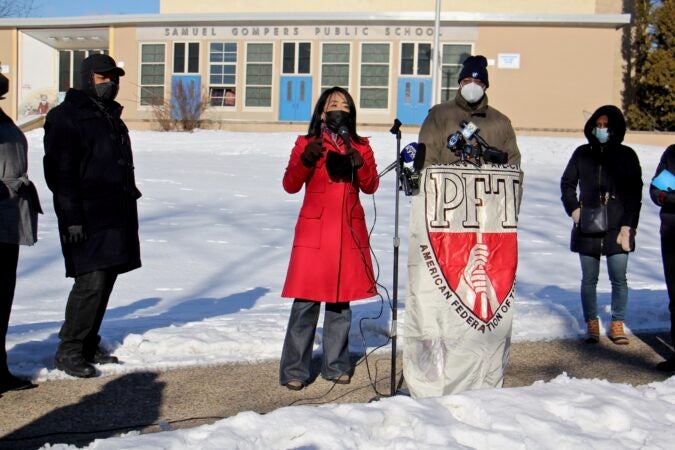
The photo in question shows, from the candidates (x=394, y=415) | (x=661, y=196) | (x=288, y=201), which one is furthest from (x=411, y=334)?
(x=288, y=201)

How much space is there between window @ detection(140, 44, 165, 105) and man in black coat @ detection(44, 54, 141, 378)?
29.9m

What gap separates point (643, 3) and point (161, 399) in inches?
1294

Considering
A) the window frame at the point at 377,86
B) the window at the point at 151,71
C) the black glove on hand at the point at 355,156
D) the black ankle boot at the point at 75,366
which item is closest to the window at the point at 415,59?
the window frame at the point at 377,86

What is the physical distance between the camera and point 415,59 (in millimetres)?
33062

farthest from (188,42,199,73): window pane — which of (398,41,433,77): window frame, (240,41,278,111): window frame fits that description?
(398,41,433,77): window frame

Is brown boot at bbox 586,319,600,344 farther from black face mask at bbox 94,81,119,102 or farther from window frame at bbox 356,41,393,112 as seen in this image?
window frame at bbox 356,41,393,112

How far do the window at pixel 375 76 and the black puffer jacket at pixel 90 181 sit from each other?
2789cm

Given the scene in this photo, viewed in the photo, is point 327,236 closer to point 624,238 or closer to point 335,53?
point 624,238

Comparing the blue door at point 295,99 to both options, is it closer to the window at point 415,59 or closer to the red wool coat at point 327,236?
the window at point 415,59

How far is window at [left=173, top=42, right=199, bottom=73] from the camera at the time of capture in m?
34.9

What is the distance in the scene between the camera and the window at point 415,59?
108 ft

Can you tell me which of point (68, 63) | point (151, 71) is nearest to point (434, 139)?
point (151, 71)

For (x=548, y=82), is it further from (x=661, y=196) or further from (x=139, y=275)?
(x=661, y=196)

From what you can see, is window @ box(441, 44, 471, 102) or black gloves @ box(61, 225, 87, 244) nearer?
black gloves @ box(61, 225, 87, 244)
